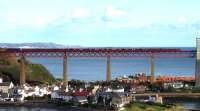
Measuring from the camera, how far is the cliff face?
207 ft

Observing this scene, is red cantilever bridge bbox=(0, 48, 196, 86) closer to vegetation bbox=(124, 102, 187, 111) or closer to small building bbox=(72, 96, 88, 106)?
small building bbox=(72, 96, 88, 106)

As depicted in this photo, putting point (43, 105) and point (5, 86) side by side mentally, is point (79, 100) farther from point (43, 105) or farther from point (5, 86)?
point (5, 86)

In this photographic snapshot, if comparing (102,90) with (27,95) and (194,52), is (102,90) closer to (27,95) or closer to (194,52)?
(27,95)

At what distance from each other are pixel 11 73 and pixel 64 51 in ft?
24.7

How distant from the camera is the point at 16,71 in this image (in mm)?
63281

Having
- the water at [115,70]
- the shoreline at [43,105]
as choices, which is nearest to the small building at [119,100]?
the shoreline at [43,105]

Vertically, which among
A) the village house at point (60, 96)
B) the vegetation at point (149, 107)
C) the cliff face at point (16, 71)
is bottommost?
the vegetation at point (149, 107)

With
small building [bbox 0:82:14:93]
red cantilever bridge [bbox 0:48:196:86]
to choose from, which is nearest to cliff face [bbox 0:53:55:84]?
red cantilever bridge [bbox 0:48:196:86]

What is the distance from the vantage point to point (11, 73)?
210ft

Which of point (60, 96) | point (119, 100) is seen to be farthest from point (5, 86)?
point (119, 100)

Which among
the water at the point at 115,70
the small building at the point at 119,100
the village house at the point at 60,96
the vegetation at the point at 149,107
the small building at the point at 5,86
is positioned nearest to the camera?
the vegetation at the point at 149,107

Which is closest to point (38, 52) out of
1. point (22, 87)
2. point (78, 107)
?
point (22, 87)

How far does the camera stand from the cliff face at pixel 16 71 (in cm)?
6300

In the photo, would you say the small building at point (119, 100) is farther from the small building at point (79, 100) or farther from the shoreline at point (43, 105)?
the small building at point (79, 100)
